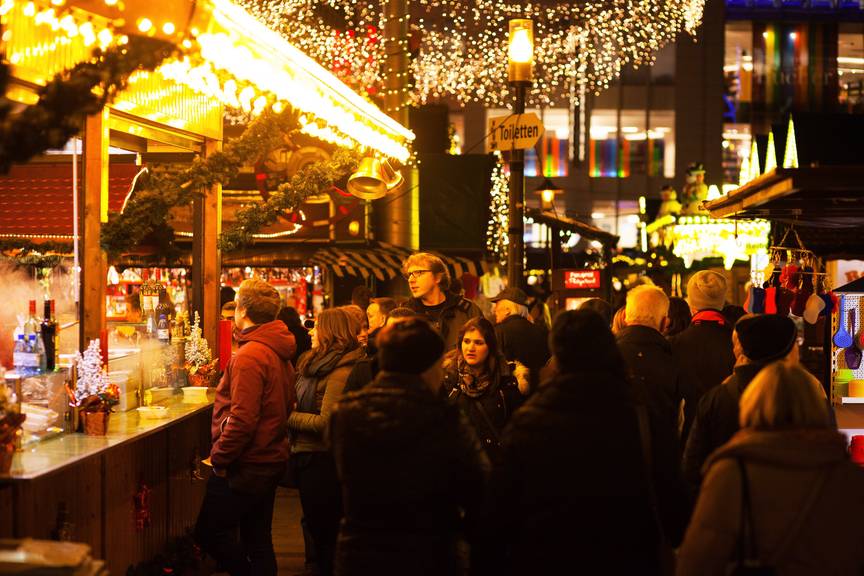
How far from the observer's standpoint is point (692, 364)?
287 inches

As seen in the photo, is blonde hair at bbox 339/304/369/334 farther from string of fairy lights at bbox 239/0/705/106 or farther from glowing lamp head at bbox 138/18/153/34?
string of fairy lights at bbox 239/0/705/106

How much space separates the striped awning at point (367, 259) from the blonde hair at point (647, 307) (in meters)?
8.27

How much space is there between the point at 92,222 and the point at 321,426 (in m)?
2.11

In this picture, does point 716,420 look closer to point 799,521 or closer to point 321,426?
point 799,521

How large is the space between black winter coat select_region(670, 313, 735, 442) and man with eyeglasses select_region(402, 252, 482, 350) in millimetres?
1449

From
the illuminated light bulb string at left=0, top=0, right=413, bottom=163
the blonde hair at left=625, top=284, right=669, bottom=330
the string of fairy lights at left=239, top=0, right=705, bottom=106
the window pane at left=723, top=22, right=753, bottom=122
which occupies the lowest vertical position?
the blonde hair at left=625, top=284, right=669, bottom=330

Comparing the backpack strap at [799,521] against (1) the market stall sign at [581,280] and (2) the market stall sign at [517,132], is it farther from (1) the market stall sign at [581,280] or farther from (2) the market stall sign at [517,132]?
(1) the market stall sign at [581,280]

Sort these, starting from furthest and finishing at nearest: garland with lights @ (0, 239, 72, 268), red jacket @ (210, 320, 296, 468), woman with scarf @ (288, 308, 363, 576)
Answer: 1. garland with lights @ (0, 239, 72, 268)
2. woman with scarf @ (288, 308, 363, 576)
3. red jacket @ (210, 320, 296, 468)

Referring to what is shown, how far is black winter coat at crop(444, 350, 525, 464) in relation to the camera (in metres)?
5.89

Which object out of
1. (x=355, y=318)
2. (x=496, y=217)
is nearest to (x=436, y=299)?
(x=355, y=318)

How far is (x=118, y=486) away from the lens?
640 cm

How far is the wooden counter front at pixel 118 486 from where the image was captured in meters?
5.25

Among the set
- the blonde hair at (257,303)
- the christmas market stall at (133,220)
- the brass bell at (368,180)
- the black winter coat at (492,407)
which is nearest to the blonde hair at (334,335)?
the blonde hair at (257,303)

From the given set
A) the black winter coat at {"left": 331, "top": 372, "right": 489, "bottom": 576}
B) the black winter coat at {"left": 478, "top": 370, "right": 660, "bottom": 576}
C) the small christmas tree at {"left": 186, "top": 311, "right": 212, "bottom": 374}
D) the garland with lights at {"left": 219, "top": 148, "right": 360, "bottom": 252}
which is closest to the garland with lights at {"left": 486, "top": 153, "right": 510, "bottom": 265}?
the garland with lights at {"left": 219, "top": 148, "right": 360, "bottom": 252}
